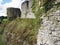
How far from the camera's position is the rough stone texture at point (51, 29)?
703 centimetres

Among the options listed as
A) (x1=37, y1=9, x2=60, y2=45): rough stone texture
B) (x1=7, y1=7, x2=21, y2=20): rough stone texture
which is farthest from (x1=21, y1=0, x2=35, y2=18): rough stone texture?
(x1=37, y1=9, x2=60, y2=45): rough stone texture

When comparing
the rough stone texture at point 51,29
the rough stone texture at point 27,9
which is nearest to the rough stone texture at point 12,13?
the rough stone texture at point 27,9

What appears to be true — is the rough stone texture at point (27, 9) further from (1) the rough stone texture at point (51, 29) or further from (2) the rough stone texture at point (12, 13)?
(1) the rough stone texture at point (51, 29)

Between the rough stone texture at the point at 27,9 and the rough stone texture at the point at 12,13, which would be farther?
the rough stone texture at the point at 12,13

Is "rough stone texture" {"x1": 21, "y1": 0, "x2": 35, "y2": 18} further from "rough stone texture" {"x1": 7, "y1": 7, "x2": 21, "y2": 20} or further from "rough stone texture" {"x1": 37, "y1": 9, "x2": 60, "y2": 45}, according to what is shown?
"rough stone texture" {"x1": 37, "y1": 9, "x2": 60, "y2": 45}

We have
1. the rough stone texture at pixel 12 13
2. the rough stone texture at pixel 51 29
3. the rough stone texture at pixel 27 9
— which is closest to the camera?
the rough stone texture at pixel 51 29

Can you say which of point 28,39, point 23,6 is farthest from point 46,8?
point 23,6

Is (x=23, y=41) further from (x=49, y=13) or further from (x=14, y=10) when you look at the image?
(x=14, y=10)

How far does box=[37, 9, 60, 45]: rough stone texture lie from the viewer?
23.1ft

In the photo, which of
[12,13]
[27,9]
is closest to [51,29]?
[27,9]

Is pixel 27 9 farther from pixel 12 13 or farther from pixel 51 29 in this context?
pixel 51 29

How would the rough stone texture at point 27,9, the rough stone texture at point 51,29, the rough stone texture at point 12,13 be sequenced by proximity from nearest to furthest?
the rough stone texture at point 51,29
the rough stone texture at point 27,9
the rough stone texture at point 12,13

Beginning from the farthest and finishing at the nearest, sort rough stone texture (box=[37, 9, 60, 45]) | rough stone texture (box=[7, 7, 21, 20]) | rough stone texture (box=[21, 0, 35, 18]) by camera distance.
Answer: rough stone texture (box=[7, 7, 21, 20]) → rough stone texture (box=[21, 0, 35, 18]) → rough stone texture (box=[37, 9, 60, 45])

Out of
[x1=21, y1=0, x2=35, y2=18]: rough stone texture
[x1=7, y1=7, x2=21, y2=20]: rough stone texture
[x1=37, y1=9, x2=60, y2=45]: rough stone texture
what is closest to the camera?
[x1=37, y1=9, x2=60, y2=45]: rough stone texture
